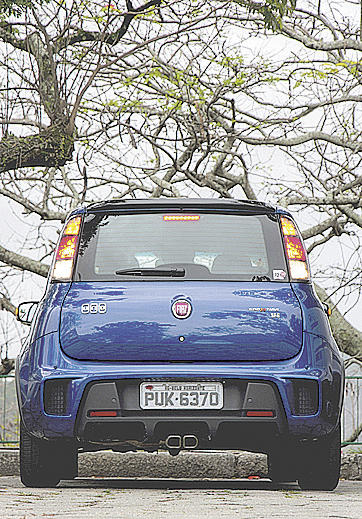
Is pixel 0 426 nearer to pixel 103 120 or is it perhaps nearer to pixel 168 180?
pixel 103 120

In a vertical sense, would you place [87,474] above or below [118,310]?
below

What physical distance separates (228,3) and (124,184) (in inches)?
181

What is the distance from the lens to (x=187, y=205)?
6113 millimetres

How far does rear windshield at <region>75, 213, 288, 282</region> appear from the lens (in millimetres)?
5875

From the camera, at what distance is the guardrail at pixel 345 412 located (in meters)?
11.2

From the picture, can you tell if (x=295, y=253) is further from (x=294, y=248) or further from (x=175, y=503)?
(x=175, y=503)

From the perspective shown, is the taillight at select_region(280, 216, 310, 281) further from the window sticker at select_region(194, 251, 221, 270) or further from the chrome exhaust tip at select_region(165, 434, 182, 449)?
the chrome exhaust tip at select_region(165, 434, 182, 449)

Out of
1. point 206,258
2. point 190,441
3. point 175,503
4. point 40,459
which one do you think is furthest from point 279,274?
point 40,459

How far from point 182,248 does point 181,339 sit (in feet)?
2.07

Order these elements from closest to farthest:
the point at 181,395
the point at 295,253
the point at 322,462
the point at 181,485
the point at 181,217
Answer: the point at 181,395 → the point at 295,253 → the point at 181,217 → the point at 322,462 → the point at 181,485

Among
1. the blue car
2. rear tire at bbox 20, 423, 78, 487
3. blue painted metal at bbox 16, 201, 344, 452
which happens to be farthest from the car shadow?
blue painted metal at bbox 16, 201, 344, 452

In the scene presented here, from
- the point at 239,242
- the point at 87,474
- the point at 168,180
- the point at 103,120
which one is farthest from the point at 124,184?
the point at 239,242

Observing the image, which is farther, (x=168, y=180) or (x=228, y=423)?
(x=168, y=180)

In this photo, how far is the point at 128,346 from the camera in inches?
222
